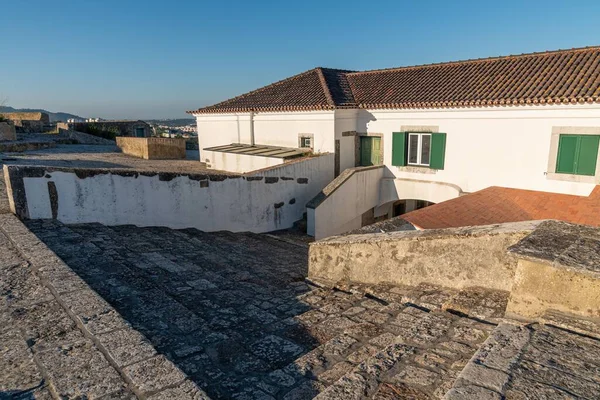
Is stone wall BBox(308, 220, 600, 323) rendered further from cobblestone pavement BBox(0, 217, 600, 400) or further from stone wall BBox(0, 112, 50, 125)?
stone wall BBox(0, 112, 50, 125)

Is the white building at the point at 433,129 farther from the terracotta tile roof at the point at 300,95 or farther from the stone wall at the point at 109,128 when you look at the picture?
the stone wall at the point at 109,128

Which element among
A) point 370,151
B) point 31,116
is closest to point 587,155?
point 370,151

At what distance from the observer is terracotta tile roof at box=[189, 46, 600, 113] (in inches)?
454

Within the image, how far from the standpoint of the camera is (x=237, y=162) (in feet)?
54.3

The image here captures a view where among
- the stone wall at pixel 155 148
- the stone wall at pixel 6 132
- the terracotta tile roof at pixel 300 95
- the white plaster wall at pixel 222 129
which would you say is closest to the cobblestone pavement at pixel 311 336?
the terracotta tile roof at pixel 300 95

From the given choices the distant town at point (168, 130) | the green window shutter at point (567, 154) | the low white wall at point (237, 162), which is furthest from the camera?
the distant town at point (168, 130)

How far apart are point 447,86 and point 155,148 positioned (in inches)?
631

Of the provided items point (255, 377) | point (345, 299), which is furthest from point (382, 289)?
point (255, 377)

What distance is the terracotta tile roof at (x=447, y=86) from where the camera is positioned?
454 inches

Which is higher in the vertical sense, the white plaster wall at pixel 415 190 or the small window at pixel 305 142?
the small window at pixel 305 142

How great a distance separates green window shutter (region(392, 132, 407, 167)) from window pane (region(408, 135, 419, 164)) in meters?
0.23

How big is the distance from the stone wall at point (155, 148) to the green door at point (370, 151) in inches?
485

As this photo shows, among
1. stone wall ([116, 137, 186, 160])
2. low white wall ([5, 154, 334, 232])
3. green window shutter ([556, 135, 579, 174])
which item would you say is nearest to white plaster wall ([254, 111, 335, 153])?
low white wall ([5, 154, 334, 232])

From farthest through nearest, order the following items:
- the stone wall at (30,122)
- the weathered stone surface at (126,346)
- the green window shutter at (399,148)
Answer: the stone wall at (30,122)
the green window shutter at (399,148)
the weathered stone surface at (126,346)
